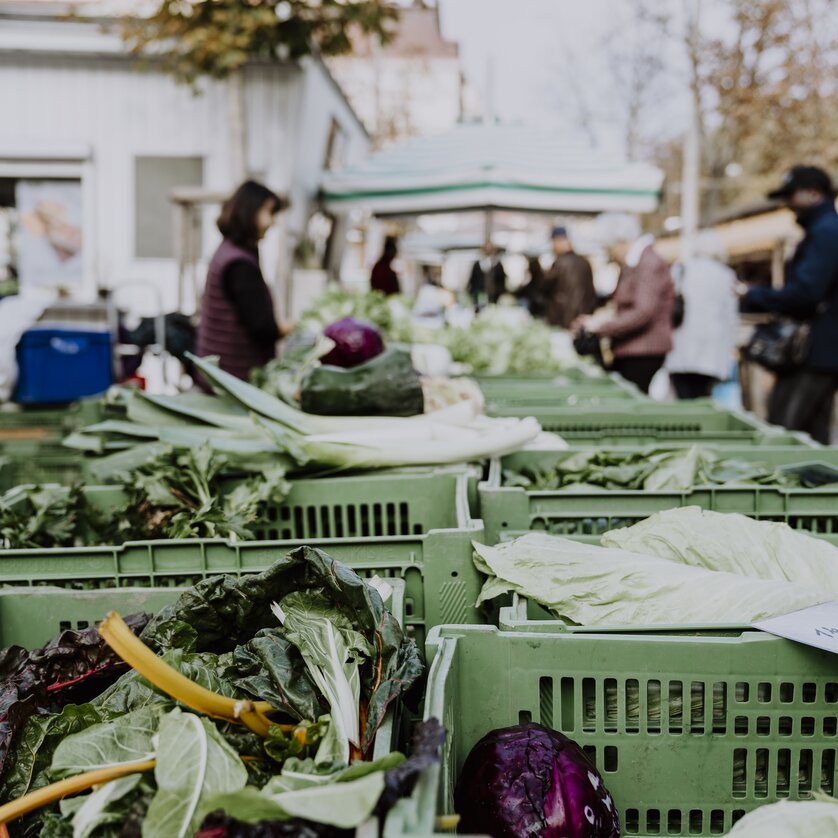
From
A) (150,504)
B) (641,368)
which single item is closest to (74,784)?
(150,504)

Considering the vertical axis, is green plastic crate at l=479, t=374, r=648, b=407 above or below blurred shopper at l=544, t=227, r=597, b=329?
below

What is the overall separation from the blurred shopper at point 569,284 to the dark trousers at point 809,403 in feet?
18.1

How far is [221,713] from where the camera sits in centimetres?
147

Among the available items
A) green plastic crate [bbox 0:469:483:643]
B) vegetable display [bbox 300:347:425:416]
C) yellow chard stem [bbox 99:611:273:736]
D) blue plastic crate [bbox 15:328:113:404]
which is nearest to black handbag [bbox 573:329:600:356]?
blue plastic crate [bbox 15:328:113:404]

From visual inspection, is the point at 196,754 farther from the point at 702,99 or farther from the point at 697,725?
the point at 702,99

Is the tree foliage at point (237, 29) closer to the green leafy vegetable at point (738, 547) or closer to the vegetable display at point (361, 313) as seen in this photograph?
the vegetable display at point (361, 313)

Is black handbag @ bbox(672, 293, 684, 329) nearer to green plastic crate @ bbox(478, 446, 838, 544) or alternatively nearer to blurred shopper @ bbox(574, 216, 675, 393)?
blurred shopper @ bbox(574, 216, 675, 393)

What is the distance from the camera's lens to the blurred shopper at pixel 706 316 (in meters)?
7.89

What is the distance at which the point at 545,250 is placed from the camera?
79.9 ft

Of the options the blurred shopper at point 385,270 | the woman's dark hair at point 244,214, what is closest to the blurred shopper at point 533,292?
the blurred shopper at point 385,270

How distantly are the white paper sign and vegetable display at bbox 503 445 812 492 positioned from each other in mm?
1003

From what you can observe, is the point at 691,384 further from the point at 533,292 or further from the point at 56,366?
the point at 533,292

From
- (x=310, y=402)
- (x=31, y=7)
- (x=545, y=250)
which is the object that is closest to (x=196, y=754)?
(x=310, y=402)

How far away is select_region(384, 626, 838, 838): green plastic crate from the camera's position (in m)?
1.70
